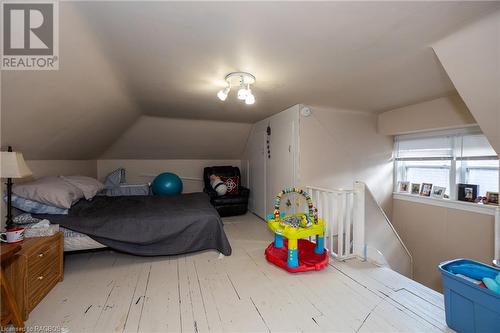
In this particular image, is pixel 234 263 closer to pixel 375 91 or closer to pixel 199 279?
pixel 199 279

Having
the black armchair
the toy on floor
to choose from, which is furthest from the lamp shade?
the black armchair

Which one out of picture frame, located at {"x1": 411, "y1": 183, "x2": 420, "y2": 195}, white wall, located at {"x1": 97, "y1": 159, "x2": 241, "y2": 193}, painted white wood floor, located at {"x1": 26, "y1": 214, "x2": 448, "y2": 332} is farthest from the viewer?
white wall, located at {"x1": 97, "y1": 159, "x2": 241, "y2": 193}

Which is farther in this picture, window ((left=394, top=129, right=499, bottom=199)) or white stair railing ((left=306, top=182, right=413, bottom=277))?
window ((left=394, top=129, right=499, bottom=199))

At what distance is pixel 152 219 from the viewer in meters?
2.46

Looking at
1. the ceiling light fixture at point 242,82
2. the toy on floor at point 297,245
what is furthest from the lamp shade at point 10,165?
the toy on floor at point 297,245

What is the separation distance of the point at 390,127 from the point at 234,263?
3.34 m

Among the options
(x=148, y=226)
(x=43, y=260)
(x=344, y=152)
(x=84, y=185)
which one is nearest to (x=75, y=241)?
(x=43, y=260)

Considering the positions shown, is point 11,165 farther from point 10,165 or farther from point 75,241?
point 75,241

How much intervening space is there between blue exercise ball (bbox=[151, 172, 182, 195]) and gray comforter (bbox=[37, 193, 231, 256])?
1479mm

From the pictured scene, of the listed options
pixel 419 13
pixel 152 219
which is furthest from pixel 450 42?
pixel 152 219

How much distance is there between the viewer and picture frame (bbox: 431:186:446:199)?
3.26m

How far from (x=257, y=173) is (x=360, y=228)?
2.39 m

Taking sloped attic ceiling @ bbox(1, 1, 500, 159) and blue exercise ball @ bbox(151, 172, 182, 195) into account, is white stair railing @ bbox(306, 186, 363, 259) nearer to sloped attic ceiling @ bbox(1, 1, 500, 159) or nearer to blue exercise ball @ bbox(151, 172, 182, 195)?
sloped attic ceiling @ bbox(1, 1, 500, 159)

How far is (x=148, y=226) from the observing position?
244cm
